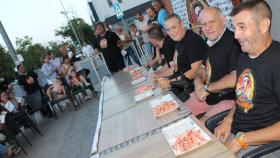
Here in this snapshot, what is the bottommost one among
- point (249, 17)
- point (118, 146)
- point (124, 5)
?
point (118, 146)

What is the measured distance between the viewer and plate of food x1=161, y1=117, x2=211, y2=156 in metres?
1.86

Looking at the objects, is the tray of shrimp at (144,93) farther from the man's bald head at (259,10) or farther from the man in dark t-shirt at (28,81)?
the man in dark t-shirt at (28,81)

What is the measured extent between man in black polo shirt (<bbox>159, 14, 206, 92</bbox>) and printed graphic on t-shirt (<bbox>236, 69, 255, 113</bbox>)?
3.82ft

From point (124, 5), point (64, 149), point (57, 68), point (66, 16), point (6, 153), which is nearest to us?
point (64, 149)

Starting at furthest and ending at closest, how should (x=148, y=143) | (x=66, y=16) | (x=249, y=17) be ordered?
(x=66, y=16) → (x=148, y=143) → (x=249, y=17)

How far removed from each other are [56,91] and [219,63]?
7.20m

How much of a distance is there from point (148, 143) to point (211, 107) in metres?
1.05

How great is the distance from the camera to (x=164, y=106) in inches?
105

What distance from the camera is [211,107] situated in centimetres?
306

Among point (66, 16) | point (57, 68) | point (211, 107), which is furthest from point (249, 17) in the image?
point (66, 16)

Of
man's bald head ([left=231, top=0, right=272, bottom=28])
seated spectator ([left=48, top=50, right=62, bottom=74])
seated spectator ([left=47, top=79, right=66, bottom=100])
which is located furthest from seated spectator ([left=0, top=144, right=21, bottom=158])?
man's bald head ([left=231, top=0, right=272, bottom=28])

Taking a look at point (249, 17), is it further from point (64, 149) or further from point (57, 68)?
point (57, 68)

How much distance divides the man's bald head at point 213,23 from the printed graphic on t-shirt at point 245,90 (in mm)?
715

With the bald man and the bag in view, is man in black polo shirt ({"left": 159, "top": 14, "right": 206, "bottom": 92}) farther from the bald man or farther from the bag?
the bald man
